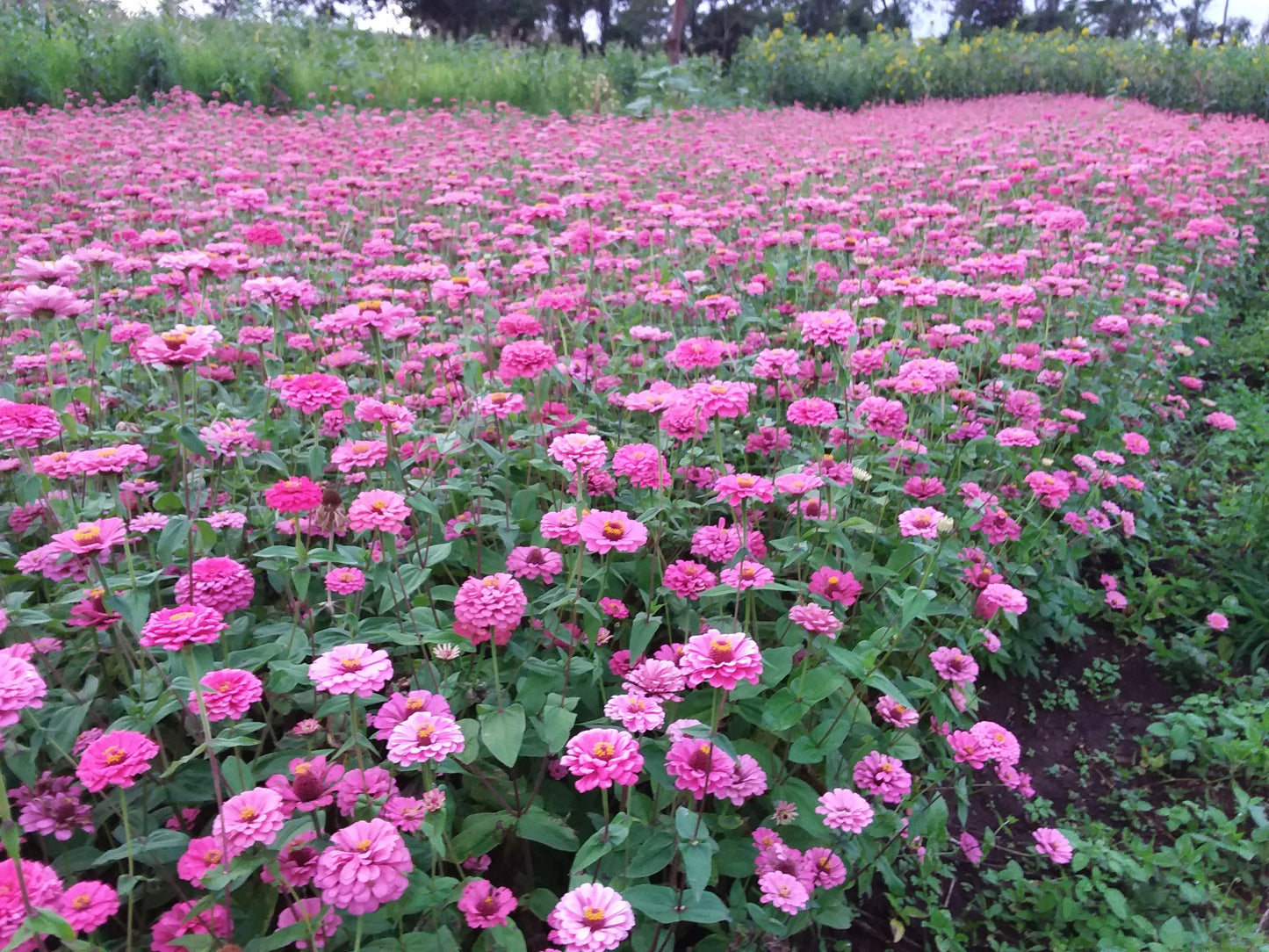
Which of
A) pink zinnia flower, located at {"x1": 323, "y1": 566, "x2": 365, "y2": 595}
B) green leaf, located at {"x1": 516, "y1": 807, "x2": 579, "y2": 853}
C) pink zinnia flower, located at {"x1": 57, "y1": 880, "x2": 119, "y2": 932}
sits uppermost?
pink zinnia flower, located at {"x1": 323, "y1": 566, "x2": 365, "y2": 595}

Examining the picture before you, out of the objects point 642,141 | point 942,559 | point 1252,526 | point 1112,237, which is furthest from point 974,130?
point 942,559

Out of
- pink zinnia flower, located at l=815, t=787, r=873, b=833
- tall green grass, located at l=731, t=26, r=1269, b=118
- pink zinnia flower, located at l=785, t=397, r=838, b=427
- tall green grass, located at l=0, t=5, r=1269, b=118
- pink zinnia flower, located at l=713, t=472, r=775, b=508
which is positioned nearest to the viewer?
pink zinnia flower, located at l=815, t=787, r=873, b=833

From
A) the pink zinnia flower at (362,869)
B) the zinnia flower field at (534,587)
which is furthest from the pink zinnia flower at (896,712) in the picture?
the pink zinnia flower at (362,869)

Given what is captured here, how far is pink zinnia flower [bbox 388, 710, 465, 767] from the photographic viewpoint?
1165mm

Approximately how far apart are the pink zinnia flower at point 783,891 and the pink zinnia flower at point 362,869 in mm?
628

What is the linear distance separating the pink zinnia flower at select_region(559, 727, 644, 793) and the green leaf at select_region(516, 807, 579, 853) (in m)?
0.32

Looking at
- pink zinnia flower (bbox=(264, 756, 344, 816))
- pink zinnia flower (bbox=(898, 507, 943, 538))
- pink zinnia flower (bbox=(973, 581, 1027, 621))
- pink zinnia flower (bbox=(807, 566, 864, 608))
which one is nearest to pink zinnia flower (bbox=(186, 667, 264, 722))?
pink zinnia flower (bbox=(264, 756, 344, 816))

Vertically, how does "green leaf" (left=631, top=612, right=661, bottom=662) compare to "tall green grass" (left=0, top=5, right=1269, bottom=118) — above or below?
below

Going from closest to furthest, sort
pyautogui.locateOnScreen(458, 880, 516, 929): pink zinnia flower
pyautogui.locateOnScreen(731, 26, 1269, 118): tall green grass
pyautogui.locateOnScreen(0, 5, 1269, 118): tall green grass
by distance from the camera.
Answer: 1. pyautogui.locateOnScreen(458, 880, 516, 929): pink zinnia flower
2. pyautogui.locateOnScreen(0, 5, 1269, 118): tall green grass
3. pyautogui.locateOnScreen(731, 26, 1269, 118): tall green grass

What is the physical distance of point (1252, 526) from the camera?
118 inches

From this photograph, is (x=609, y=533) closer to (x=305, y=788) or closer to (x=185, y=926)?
(x=305, y=788)

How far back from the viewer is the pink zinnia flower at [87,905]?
3.76 ft

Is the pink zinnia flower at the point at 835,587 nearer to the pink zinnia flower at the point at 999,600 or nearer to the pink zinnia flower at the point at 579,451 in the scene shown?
the pink zinnia flower at the point at 999,600

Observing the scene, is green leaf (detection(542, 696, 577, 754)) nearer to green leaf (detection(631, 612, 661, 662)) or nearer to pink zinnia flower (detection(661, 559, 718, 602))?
green leaf (detection(631, 612, 661, 662))
